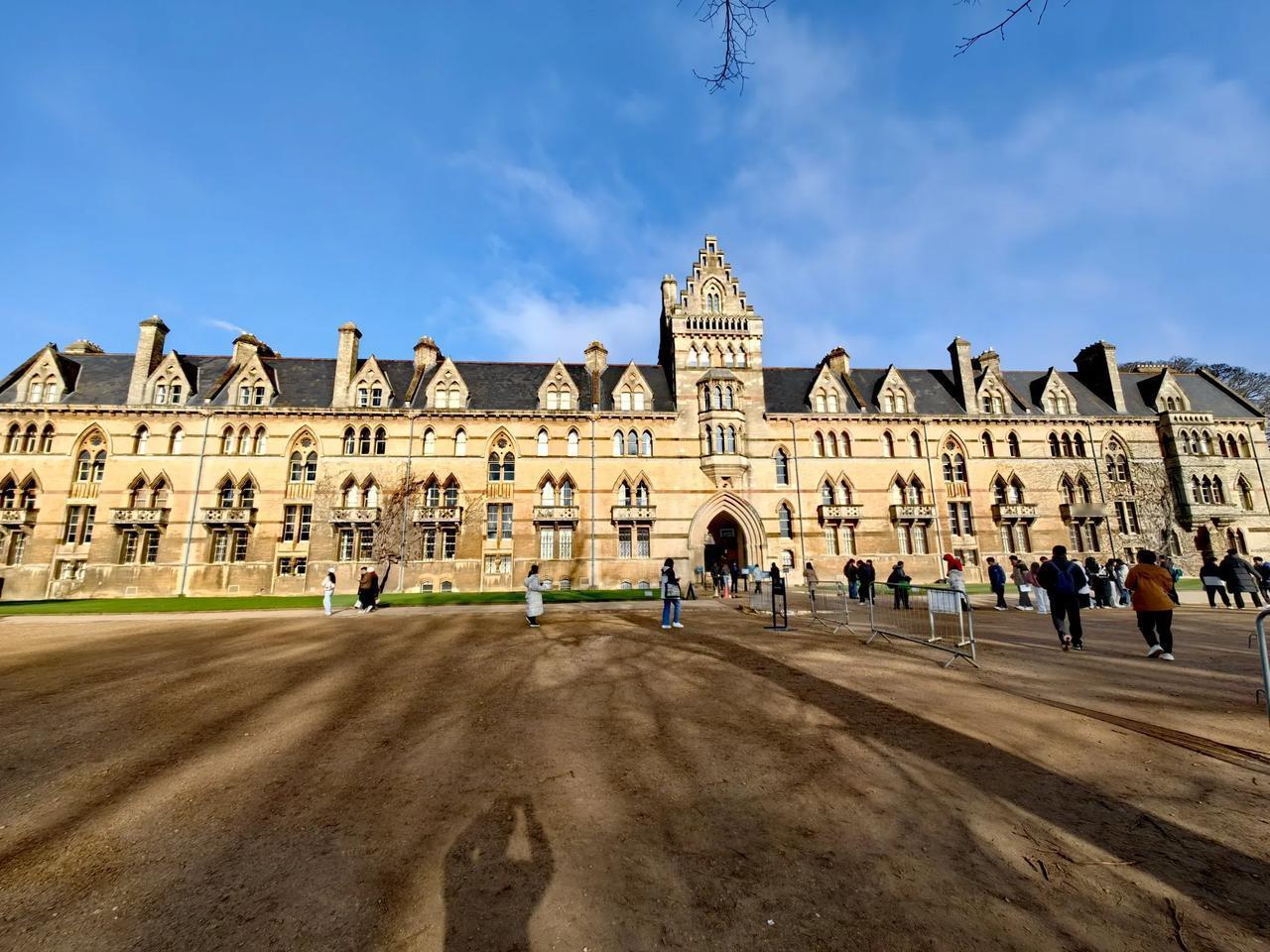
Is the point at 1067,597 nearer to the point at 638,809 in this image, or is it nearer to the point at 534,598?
the point at 638,809

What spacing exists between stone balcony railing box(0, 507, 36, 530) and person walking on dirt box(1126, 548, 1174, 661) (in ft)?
159

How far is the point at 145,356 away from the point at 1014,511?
5706 cm

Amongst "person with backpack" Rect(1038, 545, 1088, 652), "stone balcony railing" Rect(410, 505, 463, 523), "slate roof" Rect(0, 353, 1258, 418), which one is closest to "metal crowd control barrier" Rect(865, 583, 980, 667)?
"person with backpack" Rect(1038, 545, 1088, 652)

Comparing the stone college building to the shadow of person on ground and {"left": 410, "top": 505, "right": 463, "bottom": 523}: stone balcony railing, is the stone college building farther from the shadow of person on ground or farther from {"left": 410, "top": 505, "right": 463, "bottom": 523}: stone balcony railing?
the shadow of person on ground

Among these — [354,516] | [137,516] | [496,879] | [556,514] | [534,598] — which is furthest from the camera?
[556,514]

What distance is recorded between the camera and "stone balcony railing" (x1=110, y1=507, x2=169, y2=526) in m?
28.8

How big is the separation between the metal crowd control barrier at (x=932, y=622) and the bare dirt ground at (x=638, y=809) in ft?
4.43

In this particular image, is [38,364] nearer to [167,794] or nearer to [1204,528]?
[167,794]

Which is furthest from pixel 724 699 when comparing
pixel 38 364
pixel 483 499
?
pixel 38 364

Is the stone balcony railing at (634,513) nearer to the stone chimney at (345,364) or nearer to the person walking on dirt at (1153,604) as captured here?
the stone chimney at (345,364)

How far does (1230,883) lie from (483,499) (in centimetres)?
3083

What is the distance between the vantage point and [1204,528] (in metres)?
33.4

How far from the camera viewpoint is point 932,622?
11.1 m

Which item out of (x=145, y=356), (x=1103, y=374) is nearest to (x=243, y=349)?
(x=145, y=356)
